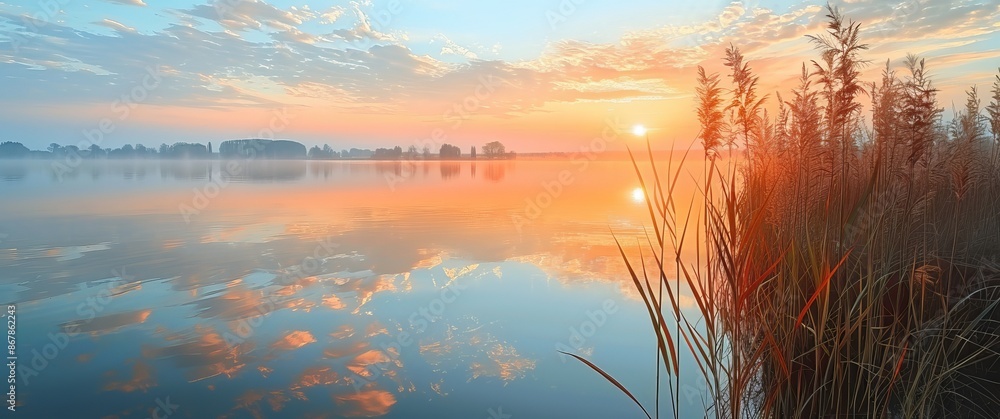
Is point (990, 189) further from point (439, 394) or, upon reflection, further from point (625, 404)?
point (439, 394)

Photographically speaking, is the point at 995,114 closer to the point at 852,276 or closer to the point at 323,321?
the point at 852,276

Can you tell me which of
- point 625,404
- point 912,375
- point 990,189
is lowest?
point 625,404

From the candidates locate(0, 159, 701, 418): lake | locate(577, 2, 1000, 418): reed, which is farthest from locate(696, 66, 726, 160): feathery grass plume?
locate(0, 159, 701, 418): lake

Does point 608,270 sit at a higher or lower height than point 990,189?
lower

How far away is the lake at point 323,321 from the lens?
437cm

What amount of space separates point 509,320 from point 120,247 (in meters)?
7.88

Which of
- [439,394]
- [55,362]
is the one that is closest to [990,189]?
[439,394]

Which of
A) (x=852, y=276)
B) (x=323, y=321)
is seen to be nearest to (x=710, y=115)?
(x=852, y=276)

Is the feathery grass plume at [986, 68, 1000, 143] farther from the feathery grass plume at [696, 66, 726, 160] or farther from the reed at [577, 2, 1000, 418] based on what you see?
the feathery grass plume at [696, 66, 726, 160]

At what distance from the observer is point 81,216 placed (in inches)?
542

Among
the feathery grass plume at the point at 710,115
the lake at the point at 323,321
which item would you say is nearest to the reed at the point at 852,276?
the feathery grass plume at the point at 710,115

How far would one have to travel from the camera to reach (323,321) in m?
5.99

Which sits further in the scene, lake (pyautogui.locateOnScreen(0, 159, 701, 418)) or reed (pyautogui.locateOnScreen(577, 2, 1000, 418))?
lake (pyautogui.locateOnScreen(0, 159, 701, 418))

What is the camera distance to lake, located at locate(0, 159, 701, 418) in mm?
4371
